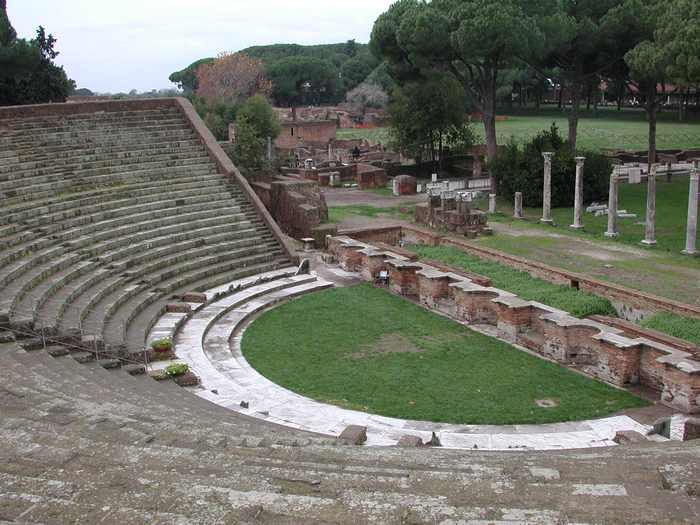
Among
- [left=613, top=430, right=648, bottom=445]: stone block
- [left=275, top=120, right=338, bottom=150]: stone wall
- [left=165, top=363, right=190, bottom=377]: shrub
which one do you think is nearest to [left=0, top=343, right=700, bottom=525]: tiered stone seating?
[left=613, top=430, right=648, bottom=445]: stone block

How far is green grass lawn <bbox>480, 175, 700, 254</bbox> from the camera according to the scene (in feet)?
73.4

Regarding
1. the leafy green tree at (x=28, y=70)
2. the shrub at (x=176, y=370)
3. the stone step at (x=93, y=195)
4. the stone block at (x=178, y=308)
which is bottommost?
the shrub at (x=176, y=370)

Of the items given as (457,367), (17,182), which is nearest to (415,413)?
(457,367)

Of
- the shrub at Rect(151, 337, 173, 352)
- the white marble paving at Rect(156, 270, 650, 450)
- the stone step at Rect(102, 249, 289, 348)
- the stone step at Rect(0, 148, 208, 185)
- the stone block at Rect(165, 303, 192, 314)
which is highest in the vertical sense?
the stone step at Rect(0, 148, 208, 185)

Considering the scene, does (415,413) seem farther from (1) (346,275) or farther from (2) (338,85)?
(2) (338,85)

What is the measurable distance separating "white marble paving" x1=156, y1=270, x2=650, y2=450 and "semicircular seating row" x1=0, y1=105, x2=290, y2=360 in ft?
4.30

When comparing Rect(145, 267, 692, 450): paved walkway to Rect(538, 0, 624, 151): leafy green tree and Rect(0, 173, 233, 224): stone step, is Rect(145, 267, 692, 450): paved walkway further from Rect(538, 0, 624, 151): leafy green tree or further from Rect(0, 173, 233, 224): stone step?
Rect(538, 0, 624, 151): leafy green tree

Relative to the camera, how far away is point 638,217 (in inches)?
1015

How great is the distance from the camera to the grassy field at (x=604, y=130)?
4916 centimetres

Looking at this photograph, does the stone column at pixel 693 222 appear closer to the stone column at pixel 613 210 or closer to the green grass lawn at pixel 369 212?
the stone column at pixel 613 210

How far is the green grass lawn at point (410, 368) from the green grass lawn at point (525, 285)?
178cm

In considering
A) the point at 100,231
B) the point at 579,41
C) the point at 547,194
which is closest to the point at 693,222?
the point at 547,194

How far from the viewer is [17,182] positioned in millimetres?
18828

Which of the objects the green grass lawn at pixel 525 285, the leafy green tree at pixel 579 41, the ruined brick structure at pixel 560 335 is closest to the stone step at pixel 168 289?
the ruined brick structure at pixel 560 335
